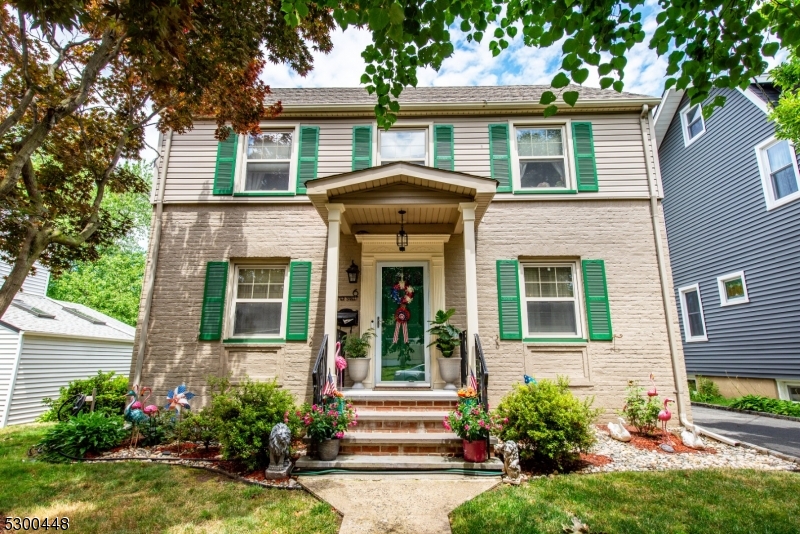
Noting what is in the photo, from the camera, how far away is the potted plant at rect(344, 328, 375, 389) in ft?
20.6

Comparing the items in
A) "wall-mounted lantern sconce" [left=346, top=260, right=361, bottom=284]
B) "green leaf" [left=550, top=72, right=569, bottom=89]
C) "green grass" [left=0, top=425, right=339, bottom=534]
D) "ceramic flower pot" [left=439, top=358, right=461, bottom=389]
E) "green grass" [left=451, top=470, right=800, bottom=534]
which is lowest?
"green grass" [left=0, top=425, right=339, bottom=534]

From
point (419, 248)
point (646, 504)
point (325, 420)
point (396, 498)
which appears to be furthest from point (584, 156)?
point (396, 498)

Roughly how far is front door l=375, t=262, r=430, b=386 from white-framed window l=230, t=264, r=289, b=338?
1.73 m

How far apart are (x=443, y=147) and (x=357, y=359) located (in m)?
4.21

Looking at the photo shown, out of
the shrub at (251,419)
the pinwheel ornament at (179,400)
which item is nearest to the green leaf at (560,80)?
the shrub at (251,419)

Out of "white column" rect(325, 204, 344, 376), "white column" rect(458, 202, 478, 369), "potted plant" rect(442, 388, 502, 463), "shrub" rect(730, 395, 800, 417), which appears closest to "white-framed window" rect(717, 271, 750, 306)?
"shrub" rect(730, 395, 800, 417)

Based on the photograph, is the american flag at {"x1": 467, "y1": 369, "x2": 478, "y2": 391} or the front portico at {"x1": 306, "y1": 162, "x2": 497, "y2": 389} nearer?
the american flag at {"x1": 467, "y1": 369, "x2": 478, "y2": 391}

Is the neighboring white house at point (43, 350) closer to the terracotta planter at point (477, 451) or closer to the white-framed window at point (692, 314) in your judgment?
the terracotta planter at point (477, 451)

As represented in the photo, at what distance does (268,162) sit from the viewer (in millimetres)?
7695

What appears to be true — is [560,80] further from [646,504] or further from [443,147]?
[443,147]

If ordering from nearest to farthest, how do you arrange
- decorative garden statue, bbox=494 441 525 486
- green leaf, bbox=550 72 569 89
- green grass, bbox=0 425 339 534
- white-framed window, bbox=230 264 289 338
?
green leaf, bbox=550 72 569 89
green grass, bbox=0 425 339 534
decorative garden statue, bbox=494 441 525 486
white-framed window, bbox=230 264 289 338

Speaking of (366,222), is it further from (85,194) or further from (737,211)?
(737,211)

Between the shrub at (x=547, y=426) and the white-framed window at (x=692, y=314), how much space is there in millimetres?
9049

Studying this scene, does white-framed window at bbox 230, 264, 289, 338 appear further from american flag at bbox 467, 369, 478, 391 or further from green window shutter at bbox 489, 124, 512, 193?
green window shutter at bbox 489, 124, 512, 193
